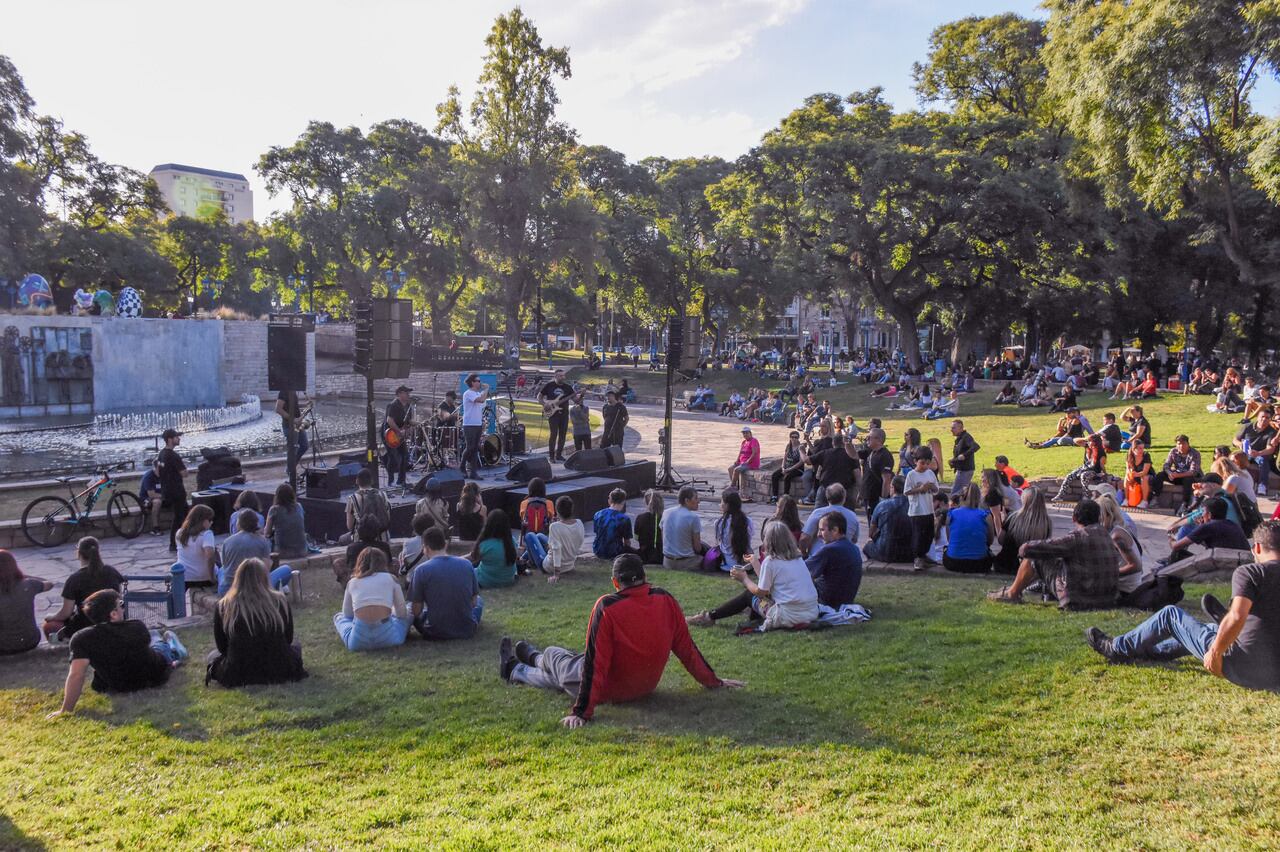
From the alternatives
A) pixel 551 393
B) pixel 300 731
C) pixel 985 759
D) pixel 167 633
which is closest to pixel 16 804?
pixel 300 731

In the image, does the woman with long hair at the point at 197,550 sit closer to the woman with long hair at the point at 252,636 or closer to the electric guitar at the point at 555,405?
the woman with long hair at the point at 252,636

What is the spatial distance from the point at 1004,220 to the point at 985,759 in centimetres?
3357

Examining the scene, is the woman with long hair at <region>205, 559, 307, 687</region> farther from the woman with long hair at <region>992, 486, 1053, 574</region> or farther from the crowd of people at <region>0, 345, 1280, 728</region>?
the woman with long hair at <region>992, 486, 1053, 574</region>

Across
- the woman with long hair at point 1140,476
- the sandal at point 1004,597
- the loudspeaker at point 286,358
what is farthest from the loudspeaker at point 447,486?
the woman with long hair at point 1140,476

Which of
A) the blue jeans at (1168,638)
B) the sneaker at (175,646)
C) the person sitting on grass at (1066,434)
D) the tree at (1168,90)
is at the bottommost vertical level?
the sneaker at (175,646)

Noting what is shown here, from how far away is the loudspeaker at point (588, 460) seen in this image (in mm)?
15641

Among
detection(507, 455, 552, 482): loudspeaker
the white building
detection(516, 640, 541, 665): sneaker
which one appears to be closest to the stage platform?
detection(507, 455, 552, 482): loudspeaker

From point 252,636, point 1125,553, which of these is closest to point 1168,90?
point 1125,553

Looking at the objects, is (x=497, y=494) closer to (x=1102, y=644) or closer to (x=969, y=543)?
(x=969, y=543)

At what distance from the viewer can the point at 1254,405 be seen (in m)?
17.0

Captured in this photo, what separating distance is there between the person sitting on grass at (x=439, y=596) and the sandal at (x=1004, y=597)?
14.4 feet

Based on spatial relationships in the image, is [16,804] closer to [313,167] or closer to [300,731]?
[300,731]

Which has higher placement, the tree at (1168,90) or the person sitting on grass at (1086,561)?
the tree at (1168,90)

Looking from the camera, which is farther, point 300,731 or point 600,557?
point 600,557
